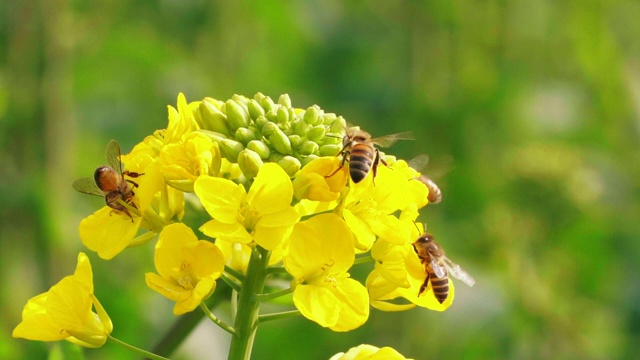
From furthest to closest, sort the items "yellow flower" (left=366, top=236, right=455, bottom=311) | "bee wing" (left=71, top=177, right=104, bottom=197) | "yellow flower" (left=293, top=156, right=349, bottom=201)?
"bee wing" (left=71, top=177, right=104, bottom=197) → "yellow flower" (left=366, top=236, right=455, bottom=311) → "yellow flower" (left=293, top=156, right=349, bottom=201)

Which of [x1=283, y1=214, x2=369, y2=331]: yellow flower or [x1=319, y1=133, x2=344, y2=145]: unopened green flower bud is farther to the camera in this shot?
[x1=319, y1=133, x2=344, y2=145]: unopened green flower bud

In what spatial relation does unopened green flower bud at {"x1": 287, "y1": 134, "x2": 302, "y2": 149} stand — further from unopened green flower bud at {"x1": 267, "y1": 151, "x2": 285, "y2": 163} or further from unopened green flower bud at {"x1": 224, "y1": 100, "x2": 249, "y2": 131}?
unopened green flower bud at {"x1": 224, "y1": 100, "x2": 249, "y2": 131}

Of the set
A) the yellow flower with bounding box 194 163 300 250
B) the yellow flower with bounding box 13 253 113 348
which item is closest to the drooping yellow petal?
the yellow flower with bounding box 194 163 300 250

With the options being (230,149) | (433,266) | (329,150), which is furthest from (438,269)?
(230,149)

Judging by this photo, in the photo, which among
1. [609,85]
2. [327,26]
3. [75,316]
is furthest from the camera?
[327,26]

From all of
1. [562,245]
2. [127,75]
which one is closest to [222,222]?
[562,245]

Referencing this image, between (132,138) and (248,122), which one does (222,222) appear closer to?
(248,122)

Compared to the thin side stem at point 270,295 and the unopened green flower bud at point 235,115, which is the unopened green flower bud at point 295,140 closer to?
the unopened green flower bud at point 235,115
